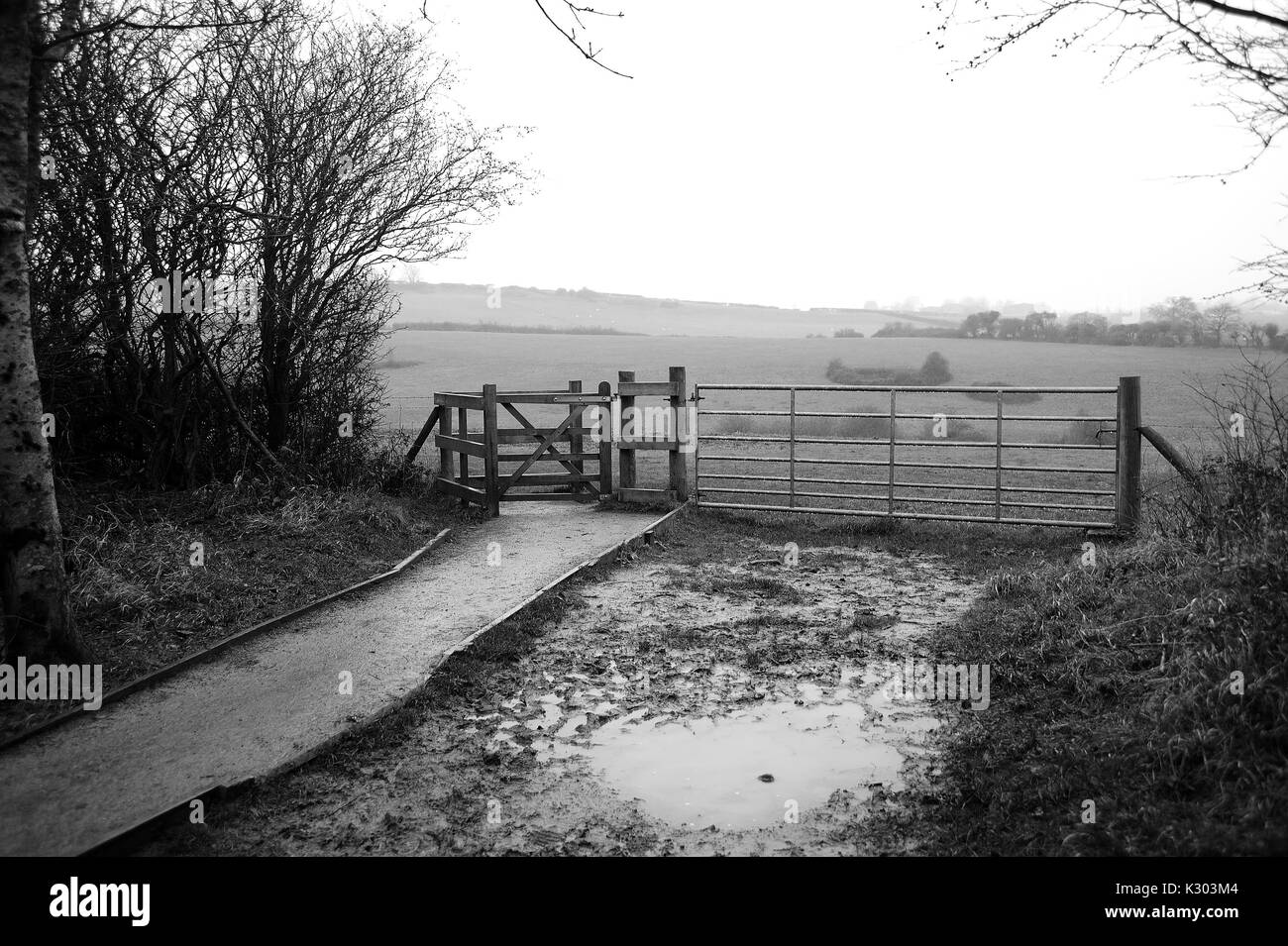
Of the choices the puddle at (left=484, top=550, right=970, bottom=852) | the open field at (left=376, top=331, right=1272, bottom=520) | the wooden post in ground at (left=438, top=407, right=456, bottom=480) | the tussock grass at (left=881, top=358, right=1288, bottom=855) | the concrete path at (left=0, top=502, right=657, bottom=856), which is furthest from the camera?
the open field at (left=376, top=331, right=1272, bottom=520)

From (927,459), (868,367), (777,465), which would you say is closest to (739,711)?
(777,465)

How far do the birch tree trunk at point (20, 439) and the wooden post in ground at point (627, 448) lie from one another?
854 centimetres

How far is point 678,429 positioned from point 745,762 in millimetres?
8621

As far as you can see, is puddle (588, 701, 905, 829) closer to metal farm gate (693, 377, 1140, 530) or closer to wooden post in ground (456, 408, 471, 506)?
metal farm gate (693, 377, 1140, 530)

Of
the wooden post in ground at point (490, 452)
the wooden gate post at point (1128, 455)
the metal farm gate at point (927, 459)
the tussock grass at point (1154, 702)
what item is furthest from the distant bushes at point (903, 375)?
the tussock grass at point (1154, 702)

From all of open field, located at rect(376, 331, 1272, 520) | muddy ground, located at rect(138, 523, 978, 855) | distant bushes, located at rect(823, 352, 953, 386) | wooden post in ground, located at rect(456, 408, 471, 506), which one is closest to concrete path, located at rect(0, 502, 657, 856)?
muddy ground, located at rect(138, 523, 978, 855)

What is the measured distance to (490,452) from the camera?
522 inches

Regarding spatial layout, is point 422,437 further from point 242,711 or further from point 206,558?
point 242,711

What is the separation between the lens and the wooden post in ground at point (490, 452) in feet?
42.4

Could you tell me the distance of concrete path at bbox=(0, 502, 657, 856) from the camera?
4926 mm

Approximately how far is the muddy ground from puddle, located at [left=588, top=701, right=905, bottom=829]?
16 mm

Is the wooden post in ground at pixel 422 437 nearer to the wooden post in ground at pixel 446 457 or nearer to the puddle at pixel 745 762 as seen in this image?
the wooden post in ground at pixel 446 457

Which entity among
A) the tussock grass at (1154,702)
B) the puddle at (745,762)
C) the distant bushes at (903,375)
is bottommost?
the puddle at (745,762)
